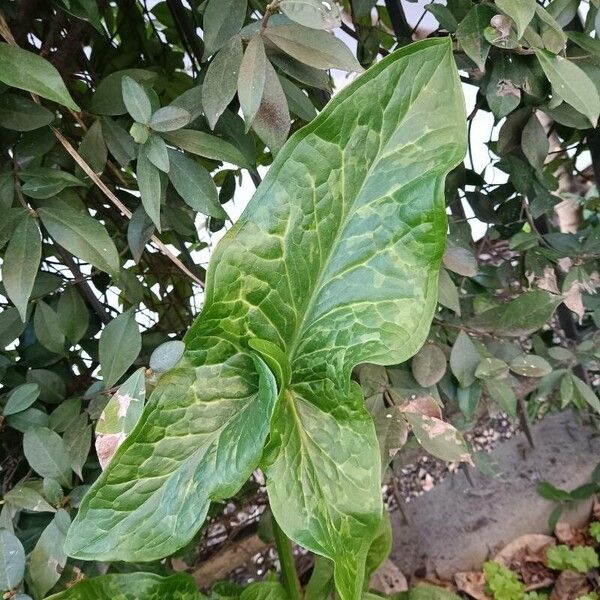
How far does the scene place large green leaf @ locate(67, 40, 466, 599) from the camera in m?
0.48

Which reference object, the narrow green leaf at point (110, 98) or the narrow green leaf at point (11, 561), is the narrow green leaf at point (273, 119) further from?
the narrow green leaf at point (11, 561)

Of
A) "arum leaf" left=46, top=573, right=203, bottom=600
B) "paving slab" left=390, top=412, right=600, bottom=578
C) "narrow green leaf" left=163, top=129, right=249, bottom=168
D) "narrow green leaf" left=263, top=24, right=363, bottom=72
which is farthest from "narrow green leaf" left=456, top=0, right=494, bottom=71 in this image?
"paving slab" left=390, top=412, right=600, bottom=578

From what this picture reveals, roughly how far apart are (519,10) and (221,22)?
235mm

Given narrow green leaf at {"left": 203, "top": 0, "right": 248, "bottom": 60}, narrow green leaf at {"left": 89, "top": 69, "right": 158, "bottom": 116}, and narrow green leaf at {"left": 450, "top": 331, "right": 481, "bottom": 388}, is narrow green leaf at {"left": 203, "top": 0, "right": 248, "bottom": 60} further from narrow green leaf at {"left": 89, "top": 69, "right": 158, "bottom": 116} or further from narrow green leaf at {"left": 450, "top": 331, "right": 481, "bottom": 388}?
narrow green leaf at {"left": 450, "top": 331, "right": 481, "bottom": 388}

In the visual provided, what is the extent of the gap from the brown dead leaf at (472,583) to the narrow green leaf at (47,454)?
81 centimetres

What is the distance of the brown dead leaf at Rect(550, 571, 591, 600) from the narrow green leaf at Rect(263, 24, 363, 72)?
1013mm

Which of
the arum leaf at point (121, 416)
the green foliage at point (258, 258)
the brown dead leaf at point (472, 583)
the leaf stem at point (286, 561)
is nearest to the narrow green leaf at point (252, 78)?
the green foliage at point (258, 258)

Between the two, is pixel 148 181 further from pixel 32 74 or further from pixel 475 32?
pixel 475 32

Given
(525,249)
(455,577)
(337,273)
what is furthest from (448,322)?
(455,577)

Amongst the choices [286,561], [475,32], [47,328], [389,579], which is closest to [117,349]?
[47,328]

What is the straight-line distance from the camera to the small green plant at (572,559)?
44.8 inches

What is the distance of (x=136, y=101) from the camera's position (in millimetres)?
528

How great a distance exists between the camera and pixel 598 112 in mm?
542

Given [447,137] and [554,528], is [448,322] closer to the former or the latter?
[447,137]
